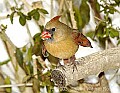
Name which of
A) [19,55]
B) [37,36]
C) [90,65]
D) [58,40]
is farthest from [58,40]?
[19,55]

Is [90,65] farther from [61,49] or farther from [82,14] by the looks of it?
[82,14]

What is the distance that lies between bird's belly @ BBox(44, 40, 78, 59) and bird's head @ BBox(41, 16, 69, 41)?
0.02 meters

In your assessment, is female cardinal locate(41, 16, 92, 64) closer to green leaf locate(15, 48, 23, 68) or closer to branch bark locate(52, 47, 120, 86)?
branch bark locate(52, 47, 120, 86)

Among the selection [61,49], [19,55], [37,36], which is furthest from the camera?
[19,55]

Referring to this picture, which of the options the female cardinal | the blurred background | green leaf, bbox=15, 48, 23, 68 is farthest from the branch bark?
green leaf, bbox=15, 48, 23, 68

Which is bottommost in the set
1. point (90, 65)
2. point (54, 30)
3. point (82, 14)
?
point (90, 65)

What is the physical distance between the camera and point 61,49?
42.8 inches

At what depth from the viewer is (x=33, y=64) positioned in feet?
5.42

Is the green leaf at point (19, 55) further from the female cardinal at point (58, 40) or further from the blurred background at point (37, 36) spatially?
the female cardinal at point (58, 40)

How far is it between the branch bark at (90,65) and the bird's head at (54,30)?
4.0 inches

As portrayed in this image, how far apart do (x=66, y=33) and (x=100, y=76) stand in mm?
471

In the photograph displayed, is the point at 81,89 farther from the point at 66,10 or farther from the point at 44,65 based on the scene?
the point at 66,10

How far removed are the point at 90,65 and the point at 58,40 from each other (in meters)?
0.13

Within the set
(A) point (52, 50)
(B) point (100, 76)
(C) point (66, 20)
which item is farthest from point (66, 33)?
(C) point (66, 20)
